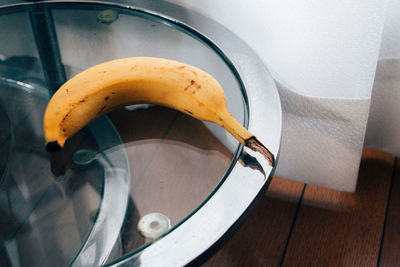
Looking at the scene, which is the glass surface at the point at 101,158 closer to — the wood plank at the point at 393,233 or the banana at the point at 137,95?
the banana at the point at 137,95

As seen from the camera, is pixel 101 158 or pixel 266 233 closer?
pixel 101 158

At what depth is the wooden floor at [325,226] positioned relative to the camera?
75 centimetres

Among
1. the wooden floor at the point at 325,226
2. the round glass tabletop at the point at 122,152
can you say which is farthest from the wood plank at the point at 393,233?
the round glass tabletop at the point at 122,152

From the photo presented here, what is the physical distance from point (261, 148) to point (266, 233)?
1.26 ft

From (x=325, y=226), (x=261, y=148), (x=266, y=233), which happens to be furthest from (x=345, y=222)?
(x=261, y=148)

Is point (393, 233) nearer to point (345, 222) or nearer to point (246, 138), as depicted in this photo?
point (345, 222)

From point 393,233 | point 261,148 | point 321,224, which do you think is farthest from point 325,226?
point 261,148

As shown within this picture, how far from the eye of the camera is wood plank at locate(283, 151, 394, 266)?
0.75 m

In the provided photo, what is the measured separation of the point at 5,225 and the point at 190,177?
0.59 ft

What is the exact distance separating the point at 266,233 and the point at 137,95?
40 centimetres

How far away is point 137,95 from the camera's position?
50 centimetres

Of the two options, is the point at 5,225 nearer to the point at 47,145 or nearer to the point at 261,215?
the point at 47,145

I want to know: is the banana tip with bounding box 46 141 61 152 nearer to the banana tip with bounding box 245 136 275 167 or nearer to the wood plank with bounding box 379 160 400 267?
the banana tip with bounding box 245 136 275 167

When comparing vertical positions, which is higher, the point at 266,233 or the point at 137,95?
the point at 137,95
